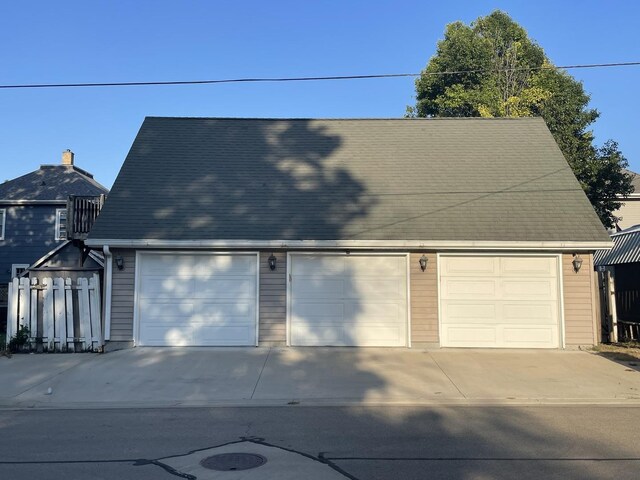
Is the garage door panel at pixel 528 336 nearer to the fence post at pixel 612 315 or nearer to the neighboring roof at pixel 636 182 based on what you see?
the fence post at pixel 612 315

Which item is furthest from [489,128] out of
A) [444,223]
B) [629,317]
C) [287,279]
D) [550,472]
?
[550,472]

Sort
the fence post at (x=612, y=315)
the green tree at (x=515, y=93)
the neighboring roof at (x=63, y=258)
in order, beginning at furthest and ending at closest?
the green tree at (x=515, y=93) → the neighboring roof at (x=63, y=258) → the fence post at (x=612, y=315)

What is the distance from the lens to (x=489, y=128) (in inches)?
665

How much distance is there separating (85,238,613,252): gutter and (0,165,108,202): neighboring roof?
13.7 m

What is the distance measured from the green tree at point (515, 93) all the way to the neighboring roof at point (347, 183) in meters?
6.05

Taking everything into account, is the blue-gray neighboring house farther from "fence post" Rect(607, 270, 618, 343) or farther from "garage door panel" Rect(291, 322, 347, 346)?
"fence post" Rect(607, 270, 618, 343)

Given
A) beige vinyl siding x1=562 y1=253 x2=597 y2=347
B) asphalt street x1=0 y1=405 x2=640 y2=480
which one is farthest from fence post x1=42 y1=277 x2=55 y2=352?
beige vinyl siding x1=562 y1=253 x2=597 y2=347

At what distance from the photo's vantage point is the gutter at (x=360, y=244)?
12.5 m

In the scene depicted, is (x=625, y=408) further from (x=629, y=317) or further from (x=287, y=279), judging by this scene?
(x=629, y=317)

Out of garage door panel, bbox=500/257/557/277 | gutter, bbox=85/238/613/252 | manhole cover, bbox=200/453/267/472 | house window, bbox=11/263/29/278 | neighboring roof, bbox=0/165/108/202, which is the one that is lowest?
manhole cover, bbox=200/453/267/472

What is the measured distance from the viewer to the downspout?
1253 cm

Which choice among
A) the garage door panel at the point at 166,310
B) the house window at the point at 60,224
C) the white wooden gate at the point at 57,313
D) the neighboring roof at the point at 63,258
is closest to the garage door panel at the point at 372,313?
the garage door panel at the point at 166,310

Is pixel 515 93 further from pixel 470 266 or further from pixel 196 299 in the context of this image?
pixel 196 299

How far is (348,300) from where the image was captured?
42.2ft
